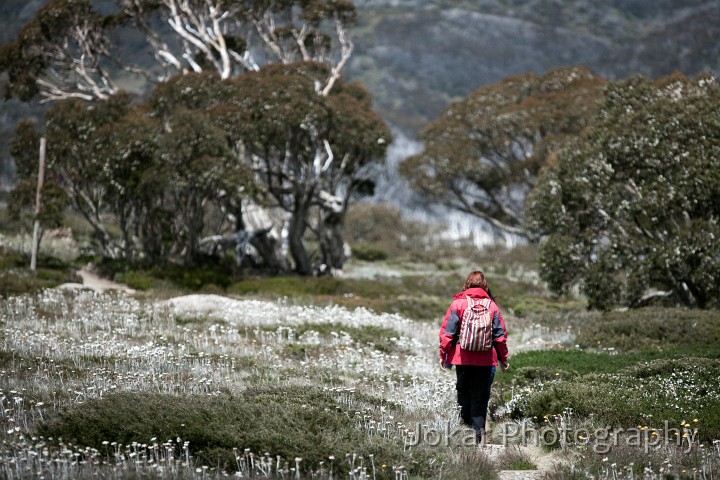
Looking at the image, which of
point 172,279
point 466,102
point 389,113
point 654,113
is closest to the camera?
point 654,113

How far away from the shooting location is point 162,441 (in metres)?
7.02

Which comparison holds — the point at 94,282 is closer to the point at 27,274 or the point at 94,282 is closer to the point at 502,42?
the point at 27,274

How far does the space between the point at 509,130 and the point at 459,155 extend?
9.53 feet

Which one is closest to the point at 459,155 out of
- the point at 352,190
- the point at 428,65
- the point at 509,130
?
the point at 509,130

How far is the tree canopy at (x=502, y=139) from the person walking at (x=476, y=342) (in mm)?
30449

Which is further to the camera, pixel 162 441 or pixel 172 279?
pixel 172 279

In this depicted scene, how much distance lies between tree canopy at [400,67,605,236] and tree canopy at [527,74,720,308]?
16.0 meters

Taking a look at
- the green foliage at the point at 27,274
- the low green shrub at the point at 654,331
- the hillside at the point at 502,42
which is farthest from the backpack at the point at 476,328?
the hillside at the point at 502,42

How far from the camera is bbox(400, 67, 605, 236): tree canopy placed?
39.1 meters

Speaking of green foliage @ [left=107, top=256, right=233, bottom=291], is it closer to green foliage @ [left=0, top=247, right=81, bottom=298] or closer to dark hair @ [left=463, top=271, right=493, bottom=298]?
green foliage @ [left=0, top=247, right=81, bottom=298]

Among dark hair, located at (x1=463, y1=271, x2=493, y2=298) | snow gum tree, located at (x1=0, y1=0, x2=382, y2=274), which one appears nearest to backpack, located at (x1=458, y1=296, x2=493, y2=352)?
dark hair, located at (x1=463, y1=271, x2=493, y2=298)

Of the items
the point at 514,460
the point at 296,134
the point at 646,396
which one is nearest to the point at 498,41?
the point at 296,134

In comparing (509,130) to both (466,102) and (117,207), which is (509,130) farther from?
(117,207)

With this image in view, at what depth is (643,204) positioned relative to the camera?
64.5 ft
